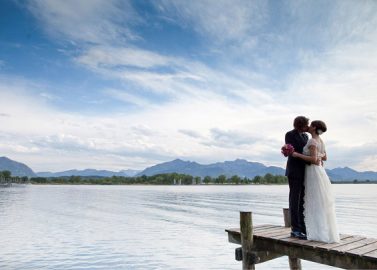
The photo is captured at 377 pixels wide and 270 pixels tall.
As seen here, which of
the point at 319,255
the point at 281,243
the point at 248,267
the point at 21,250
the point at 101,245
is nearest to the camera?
the point at 319,255

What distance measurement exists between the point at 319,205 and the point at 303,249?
4.54 feet

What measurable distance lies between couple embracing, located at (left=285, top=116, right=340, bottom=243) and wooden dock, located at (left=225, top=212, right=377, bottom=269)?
41cm

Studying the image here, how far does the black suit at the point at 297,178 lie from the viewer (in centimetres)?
1128

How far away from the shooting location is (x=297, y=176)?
11.3 metres

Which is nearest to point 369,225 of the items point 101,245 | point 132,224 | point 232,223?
point 232,223

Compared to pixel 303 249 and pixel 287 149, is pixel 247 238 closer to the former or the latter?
pixel 303 249

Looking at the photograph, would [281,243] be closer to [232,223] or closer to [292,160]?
[292,160]

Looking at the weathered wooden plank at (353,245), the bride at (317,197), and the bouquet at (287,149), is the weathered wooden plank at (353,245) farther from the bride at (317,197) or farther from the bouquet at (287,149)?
the bouquet at (287,149)

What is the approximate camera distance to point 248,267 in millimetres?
12281

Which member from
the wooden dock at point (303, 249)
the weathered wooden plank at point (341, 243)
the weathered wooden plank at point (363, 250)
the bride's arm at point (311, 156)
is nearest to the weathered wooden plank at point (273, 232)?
the wooden dock at point (303, 249)

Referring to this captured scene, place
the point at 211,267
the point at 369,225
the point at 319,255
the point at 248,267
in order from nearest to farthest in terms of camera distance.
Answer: the point at 319,255 → the point at 248,267 → the point at 211,267 → the point at 369,225

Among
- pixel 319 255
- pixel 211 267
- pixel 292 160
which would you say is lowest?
pixel 211 267

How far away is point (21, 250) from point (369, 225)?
33702 millimetres

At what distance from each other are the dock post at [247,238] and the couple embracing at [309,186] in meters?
1.37
